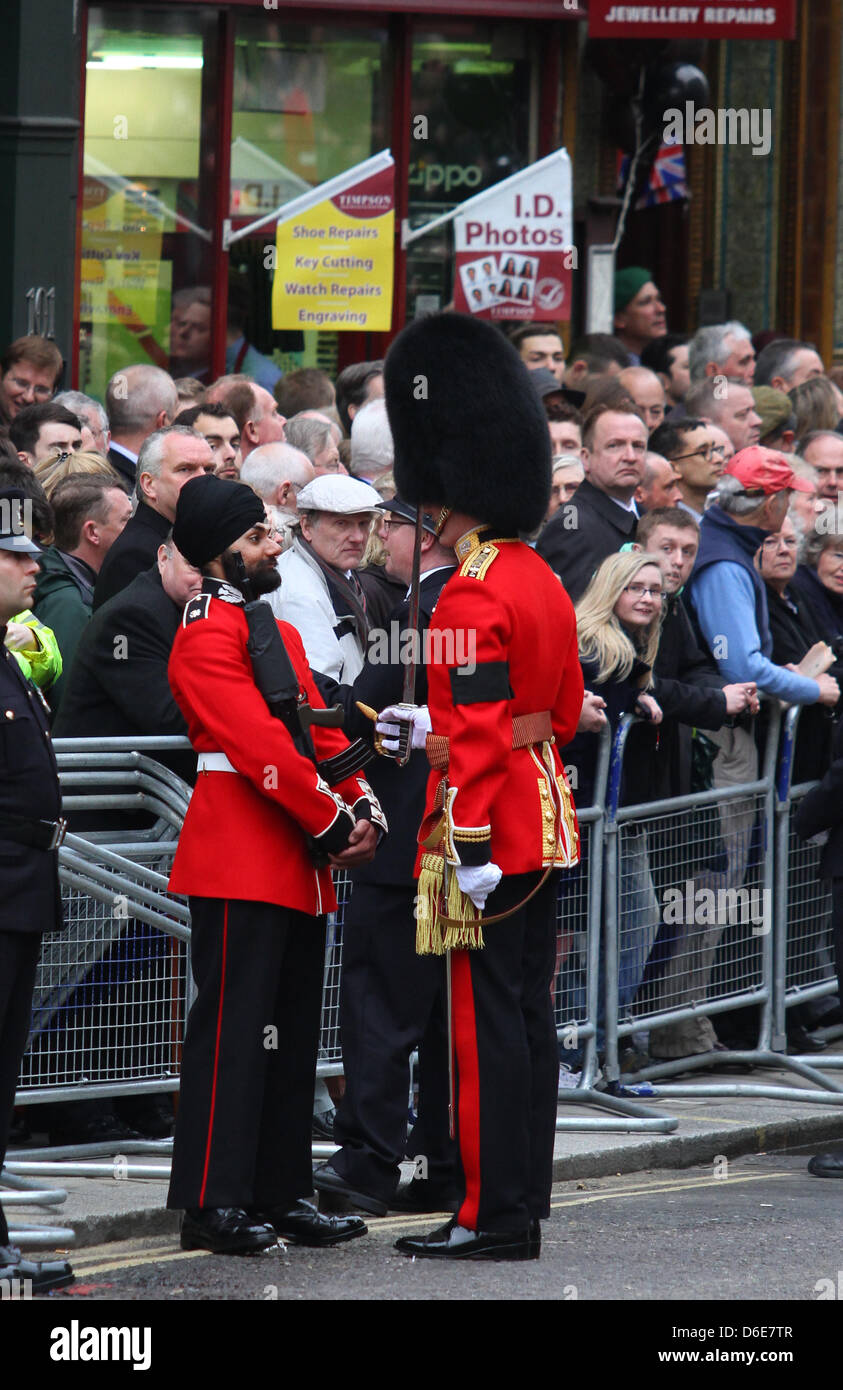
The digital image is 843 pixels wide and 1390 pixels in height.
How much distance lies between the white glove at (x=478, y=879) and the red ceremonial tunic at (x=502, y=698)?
2cm

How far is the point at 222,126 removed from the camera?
1459 centimetres

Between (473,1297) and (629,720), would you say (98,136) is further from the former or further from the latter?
(473,1297)

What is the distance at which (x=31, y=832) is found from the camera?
19.3 feet

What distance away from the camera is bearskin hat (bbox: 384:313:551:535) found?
6.49 metres

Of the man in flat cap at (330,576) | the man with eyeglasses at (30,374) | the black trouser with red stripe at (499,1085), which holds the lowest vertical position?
the black trouser with red stripe at (499,1085)

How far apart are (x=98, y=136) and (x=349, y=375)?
407 cm

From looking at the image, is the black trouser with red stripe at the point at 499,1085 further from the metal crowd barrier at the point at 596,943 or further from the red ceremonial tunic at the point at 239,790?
the metal crowd barrier at the point at 596,943

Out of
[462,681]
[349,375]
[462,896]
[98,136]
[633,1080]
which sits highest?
[98,136]

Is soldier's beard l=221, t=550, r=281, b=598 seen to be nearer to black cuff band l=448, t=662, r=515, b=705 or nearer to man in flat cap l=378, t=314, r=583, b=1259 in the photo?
man in flat cap l=378, t=314, r=583, b=1259

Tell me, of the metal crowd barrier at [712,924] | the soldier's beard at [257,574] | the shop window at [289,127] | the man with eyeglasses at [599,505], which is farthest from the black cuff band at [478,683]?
the shop window at [289,127]

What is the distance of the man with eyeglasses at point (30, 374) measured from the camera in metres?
10.1
